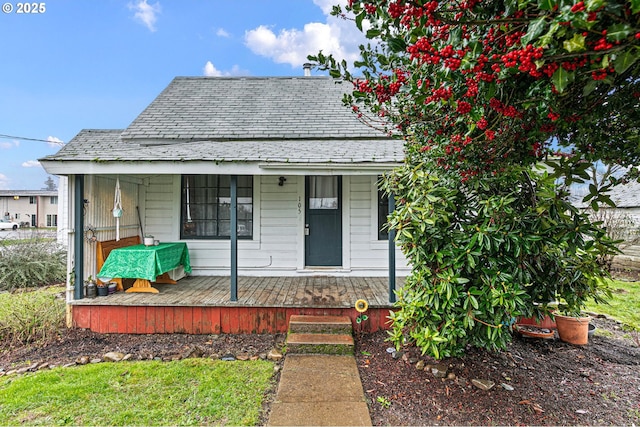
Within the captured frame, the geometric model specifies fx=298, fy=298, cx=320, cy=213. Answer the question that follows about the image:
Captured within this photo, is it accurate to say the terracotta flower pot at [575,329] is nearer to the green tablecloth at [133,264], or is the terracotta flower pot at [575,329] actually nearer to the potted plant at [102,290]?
the green tablecloth at [133,264]

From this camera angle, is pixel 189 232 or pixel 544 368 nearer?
pixel 544 368

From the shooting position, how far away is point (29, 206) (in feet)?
108

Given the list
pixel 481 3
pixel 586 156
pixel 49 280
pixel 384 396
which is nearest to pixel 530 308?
pixel 586 156

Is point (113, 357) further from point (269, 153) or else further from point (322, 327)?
point (269, 153)

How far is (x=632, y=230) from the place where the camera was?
393 inches

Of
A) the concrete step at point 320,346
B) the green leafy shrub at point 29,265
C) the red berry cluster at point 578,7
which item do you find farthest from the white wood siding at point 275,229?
the red berry cluster at point 578,7

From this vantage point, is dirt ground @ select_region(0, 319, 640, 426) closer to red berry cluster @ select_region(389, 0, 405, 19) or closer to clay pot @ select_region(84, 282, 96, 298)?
clay pot @ select_region(84, 282, 96, 298)

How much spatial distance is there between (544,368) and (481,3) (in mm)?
3791

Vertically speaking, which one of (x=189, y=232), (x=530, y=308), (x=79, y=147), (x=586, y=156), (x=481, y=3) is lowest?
(x=530, y=308)

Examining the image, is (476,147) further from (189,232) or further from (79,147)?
(79,147)

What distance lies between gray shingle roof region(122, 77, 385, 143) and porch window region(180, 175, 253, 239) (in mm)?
994

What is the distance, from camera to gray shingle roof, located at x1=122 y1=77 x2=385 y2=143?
643cm

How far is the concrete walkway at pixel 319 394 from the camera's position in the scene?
96.7 inches

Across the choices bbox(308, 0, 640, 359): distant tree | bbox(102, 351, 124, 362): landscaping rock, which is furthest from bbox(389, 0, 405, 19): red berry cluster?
bbox(102, 351, 124, 362): landscaping rock
